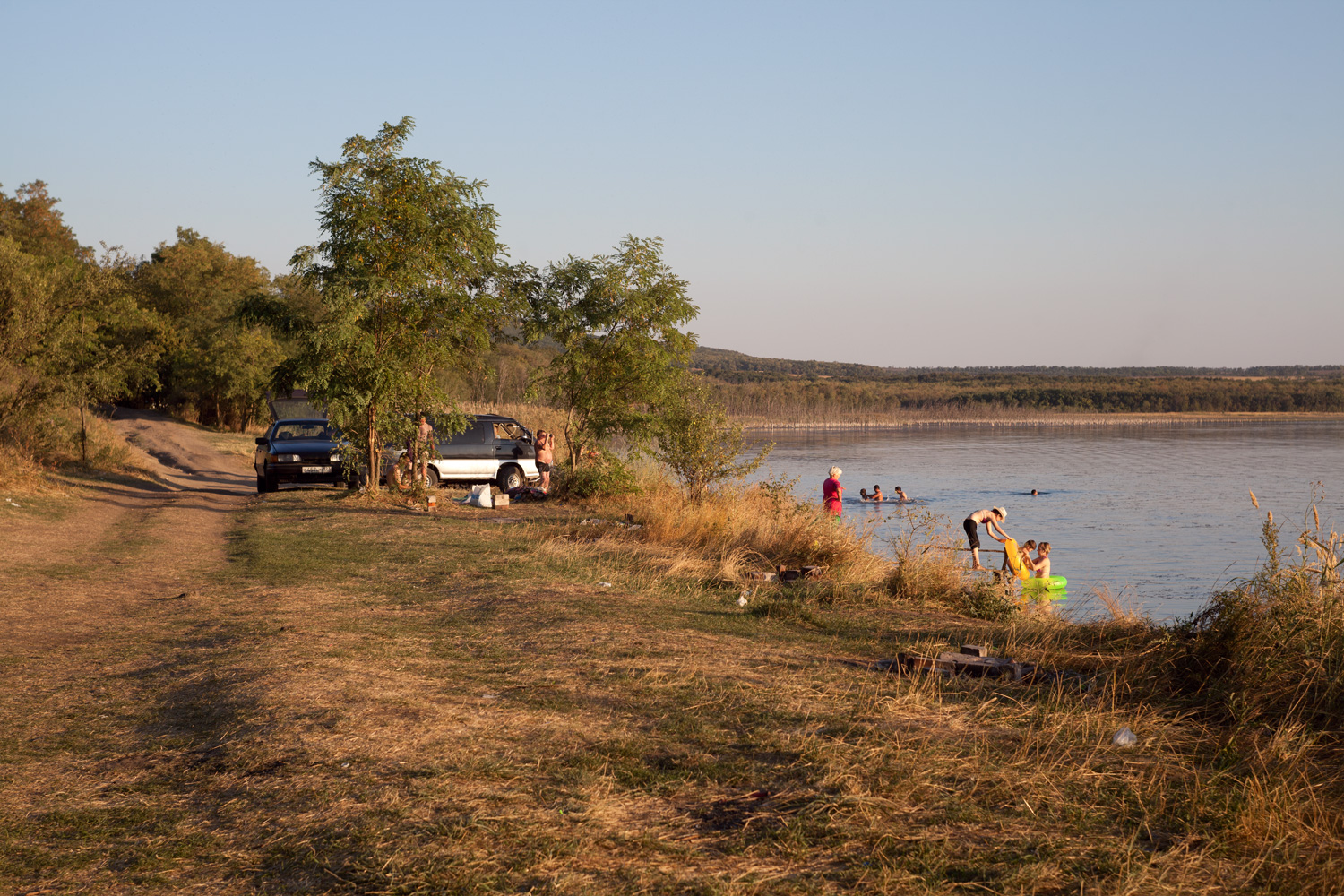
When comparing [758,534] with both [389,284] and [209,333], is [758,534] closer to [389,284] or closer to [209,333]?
[389,284]

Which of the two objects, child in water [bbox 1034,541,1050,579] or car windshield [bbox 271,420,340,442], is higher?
car windshield [bbox 271,420,340,442]

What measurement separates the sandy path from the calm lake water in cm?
861

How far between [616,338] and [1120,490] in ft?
90.0

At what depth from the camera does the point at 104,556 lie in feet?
40.6

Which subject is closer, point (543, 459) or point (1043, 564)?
point (1043, 564)

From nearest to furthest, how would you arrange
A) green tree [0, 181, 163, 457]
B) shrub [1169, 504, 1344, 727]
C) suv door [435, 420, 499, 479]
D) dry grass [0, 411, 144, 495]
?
1. shrub [1169, 504, 1344, 727]
2. dry grass [0, 411, 144, 495]
3. green tree [0, 181, 163, 457]
4. suv door [435, 420, 499, 479]

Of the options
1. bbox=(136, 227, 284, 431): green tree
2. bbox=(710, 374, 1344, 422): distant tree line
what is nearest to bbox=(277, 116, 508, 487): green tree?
bbox=(136, 227, 284, 431): green tree

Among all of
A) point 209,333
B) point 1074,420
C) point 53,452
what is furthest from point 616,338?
point 1074,420

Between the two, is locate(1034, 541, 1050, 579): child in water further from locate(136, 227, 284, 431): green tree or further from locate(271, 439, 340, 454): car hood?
locate(136, 227, 284, 431): green tree

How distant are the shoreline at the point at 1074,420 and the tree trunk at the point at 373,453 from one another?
89.0 meters

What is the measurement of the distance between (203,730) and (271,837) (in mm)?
1745

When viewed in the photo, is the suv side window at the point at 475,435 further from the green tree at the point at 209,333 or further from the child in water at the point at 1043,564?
the green tree at the point at 209,333

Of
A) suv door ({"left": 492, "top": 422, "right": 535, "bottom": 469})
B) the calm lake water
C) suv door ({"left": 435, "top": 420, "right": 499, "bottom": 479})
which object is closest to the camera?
the calm lake water

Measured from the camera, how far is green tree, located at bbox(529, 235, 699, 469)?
20.2 metres
